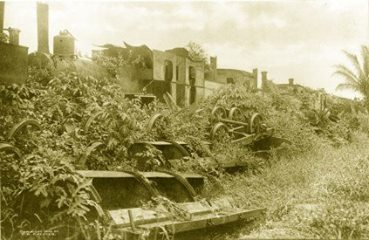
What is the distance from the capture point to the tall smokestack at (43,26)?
11.3 m

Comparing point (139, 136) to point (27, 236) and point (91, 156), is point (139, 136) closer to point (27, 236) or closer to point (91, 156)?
point (91, 156)

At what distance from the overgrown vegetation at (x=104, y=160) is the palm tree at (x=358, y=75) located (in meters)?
12.7

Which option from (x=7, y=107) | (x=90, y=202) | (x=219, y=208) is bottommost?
(x=219, y=208)

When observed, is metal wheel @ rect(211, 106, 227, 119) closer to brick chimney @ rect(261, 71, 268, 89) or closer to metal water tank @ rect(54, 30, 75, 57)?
metal water tank @ rect(54, 30, 75, 57)

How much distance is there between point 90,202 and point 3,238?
3.11ft

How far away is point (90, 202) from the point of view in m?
4.31

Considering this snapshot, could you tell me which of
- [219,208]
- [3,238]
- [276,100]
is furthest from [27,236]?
[276,100]

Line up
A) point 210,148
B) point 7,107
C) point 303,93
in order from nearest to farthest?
1. point 7,107
2. point 210,148
3. point 303,93

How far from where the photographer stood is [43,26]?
1173cm

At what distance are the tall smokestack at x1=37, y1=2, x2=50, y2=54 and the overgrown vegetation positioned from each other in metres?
1.87

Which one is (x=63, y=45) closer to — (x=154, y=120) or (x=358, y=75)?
(x=154, y=120)

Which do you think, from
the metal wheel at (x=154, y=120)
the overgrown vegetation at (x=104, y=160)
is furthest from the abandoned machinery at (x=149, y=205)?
the metal wheel at (x=154, y=120)

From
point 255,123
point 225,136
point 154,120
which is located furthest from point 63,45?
point 255,123

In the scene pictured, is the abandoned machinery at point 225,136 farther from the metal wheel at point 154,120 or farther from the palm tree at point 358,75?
the palm tree at point 358,75
